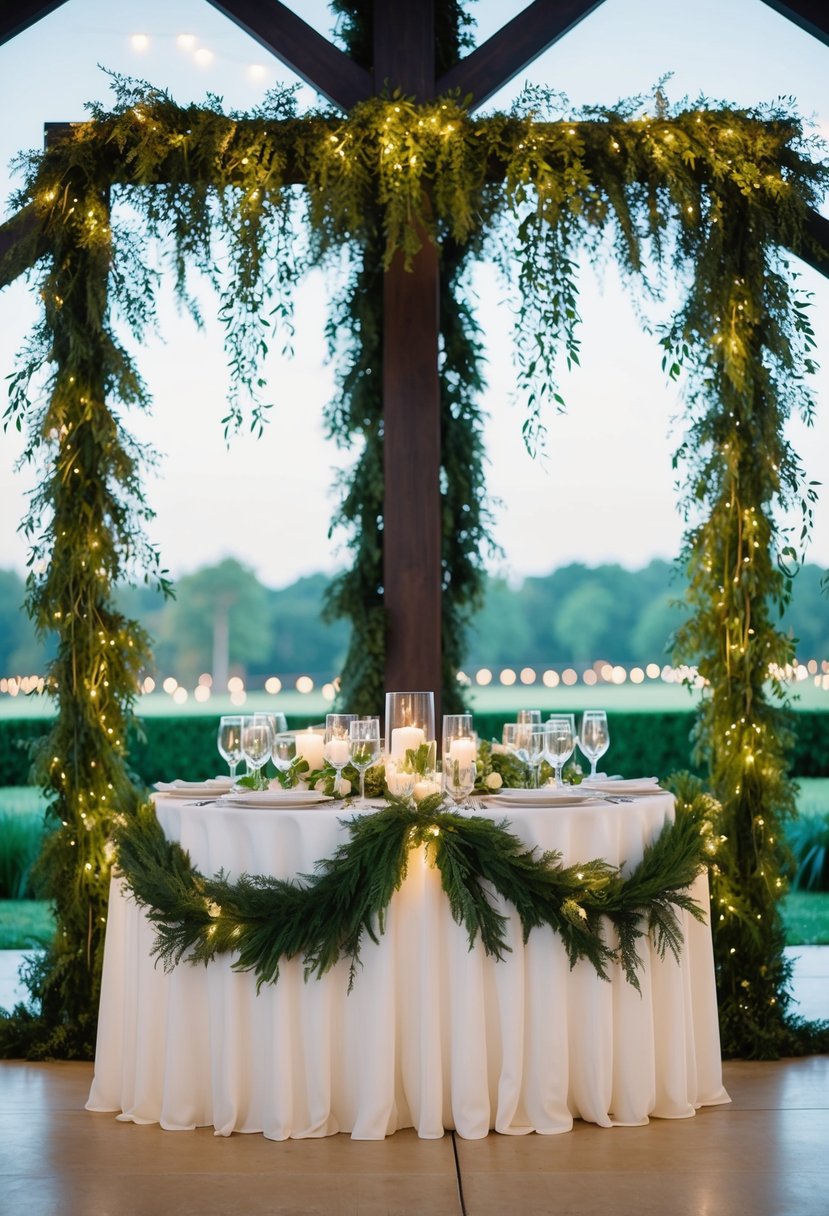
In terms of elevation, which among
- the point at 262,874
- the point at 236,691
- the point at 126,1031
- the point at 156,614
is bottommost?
the point at 126,1031

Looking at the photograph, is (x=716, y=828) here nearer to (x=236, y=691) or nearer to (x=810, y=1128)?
(x=810, y=1128)

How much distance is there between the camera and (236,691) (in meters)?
7.15

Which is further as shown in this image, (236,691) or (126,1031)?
(236,691)

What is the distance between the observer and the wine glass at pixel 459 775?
3559 millimetres

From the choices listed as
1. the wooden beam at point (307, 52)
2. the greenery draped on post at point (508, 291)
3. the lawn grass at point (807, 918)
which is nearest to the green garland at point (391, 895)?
the greenery draped on post at point (508, 291)

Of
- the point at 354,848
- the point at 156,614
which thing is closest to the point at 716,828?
the point at 354,848

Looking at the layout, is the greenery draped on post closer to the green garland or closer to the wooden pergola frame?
the wooden pergola frame

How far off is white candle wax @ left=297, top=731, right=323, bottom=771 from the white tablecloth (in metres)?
0.44

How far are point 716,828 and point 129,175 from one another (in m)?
3.00

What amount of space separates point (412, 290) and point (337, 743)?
1.86m

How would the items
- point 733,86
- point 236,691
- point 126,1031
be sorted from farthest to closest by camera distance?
1. point 236,691
2. point 733,86
3. point 126,1031

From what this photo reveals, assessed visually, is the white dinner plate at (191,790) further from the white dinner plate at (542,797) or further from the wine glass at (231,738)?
the white dinner plate at (542,797)

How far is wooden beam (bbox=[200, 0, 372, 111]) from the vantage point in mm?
4840

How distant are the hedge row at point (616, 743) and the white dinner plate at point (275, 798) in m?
4.23
